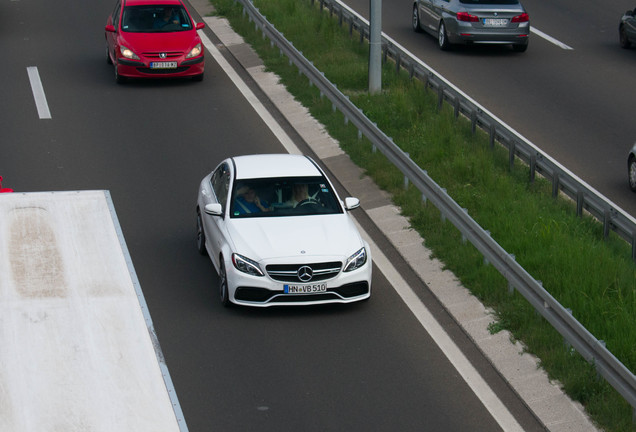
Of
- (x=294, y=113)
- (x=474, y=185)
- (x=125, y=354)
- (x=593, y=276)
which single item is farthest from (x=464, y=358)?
(x=294, y=113)

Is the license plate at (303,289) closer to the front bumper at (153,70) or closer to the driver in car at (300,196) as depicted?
the driver in car at (300,196)

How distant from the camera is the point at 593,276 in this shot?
1203 cm

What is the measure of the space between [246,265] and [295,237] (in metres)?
0.65

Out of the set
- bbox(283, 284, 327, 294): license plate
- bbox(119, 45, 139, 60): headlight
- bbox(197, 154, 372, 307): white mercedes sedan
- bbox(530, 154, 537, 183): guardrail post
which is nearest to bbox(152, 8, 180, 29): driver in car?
bbox(119, 45, 139, 60): headlight

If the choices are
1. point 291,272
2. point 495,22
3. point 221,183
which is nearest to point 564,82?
point 495,22

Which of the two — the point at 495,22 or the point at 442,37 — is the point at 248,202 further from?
the point at 442,37

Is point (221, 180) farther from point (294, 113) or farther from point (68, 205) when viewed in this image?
point (294, 113)

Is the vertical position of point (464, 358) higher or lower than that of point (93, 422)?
lower

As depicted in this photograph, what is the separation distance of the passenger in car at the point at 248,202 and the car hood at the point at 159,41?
32.7 feet

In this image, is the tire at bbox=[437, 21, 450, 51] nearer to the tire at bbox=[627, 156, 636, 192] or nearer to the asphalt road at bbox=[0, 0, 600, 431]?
the asphalt road at bbox=[0, 0, 600, 431]

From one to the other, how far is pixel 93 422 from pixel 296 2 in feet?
71.7

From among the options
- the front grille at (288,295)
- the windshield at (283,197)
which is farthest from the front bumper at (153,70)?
the front grille at (288,295)

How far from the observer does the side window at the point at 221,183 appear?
1316 centimetres

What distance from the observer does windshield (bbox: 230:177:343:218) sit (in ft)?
41.8
